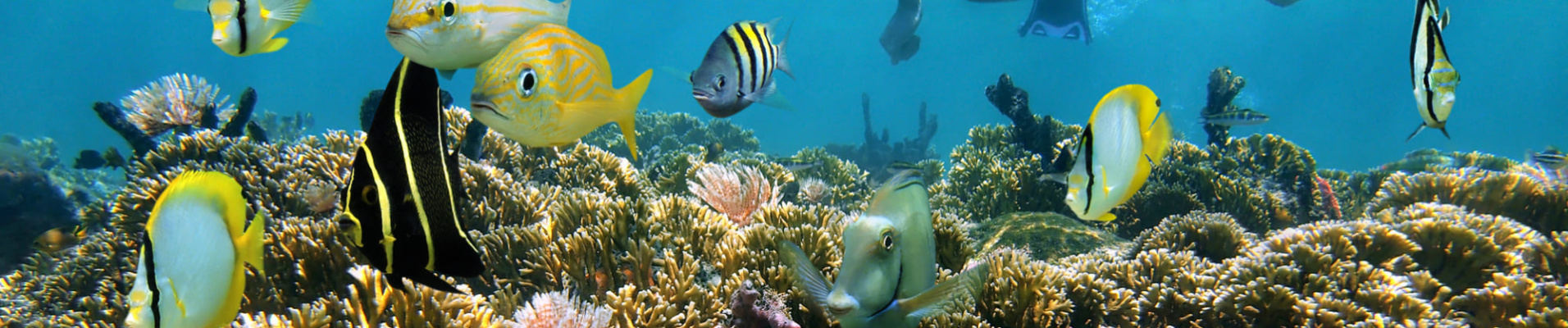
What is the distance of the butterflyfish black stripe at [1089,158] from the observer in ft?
5.86

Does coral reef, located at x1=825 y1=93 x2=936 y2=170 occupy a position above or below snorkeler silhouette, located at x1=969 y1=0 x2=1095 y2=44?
below

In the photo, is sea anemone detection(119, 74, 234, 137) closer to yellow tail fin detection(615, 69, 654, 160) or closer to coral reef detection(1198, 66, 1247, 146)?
yellow tail fin detection(615, 69, 654, 160)

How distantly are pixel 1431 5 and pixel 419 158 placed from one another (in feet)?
9.55

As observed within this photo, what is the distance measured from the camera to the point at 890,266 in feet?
5.09

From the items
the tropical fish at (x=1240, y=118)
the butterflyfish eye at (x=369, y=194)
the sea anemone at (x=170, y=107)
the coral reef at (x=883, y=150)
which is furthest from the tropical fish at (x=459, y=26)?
the coral reef at (x=883, y=150)

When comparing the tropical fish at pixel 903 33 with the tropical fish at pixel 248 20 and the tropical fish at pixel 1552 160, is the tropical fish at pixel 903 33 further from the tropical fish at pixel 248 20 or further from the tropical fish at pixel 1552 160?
the tropical fish at pixel 248 20

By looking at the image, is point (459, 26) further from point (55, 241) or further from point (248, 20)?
point (55, 241)

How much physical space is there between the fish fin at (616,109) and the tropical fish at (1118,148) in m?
1.38

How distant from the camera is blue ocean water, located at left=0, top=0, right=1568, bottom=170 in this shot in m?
72.2

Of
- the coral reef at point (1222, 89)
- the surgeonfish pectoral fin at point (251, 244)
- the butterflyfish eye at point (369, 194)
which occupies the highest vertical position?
the coral reef at point (1222, 89)

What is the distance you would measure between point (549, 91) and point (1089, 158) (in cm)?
166

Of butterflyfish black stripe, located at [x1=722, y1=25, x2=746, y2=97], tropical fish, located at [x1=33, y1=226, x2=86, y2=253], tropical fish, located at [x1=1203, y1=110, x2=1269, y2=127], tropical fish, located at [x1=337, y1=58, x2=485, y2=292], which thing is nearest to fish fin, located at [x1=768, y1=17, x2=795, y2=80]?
butterflyfish black stripe, located at [x1=722, y1=25, x2=746, y2=97]

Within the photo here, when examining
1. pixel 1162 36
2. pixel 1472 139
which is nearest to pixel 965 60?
pixel 1162 36

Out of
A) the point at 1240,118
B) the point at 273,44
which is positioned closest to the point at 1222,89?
the point at 1240,118
